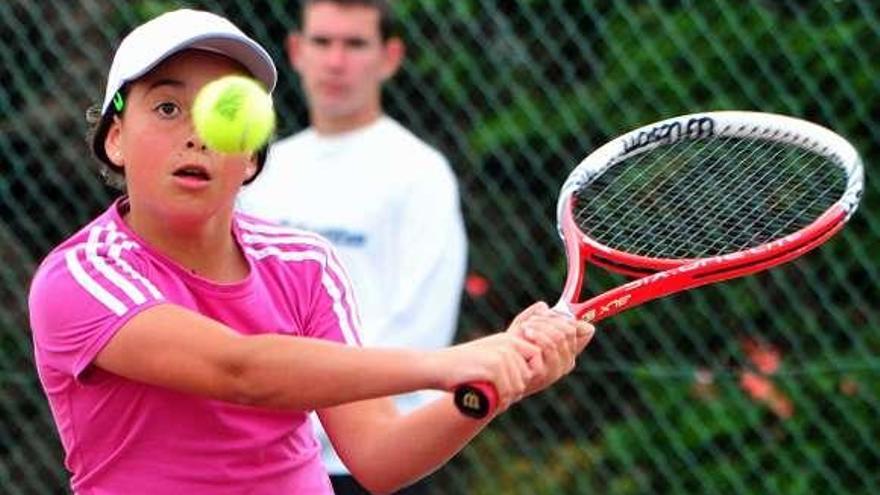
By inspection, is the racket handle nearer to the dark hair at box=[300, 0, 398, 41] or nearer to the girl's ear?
the girl's ear

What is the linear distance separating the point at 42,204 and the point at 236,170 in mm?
2418

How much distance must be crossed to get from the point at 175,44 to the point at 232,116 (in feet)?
0.55

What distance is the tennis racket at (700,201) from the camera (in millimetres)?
3477

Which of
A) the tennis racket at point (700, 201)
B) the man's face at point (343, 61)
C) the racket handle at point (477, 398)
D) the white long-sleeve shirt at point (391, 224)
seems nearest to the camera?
the racket handle at point (477, 398)

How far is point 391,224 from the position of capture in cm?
496

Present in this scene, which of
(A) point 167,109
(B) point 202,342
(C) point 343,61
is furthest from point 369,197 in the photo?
(B) point 202,342

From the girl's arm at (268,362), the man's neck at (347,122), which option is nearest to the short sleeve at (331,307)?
the girl's arm at (268,362)

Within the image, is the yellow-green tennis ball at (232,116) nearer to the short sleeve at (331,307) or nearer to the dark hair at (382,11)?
the short sleeve at (331,307)

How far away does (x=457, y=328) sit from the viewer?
5328 millimetres

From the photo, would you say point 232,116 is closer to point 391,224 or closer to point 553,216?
point 391,224

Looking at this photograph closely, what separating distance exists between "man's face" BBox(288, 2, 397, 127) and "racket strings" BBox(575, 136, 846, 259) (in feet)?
3.88

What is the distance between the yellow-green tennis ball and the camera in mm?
2988

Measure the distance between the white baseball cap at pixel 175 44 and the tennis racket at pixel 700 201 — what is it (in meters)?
0.56

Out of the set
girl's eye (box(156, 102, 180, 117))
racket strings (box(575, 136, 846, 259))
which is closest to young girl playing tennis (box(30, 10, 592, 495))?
girl's eye (box(156, 102, 180, 117))
